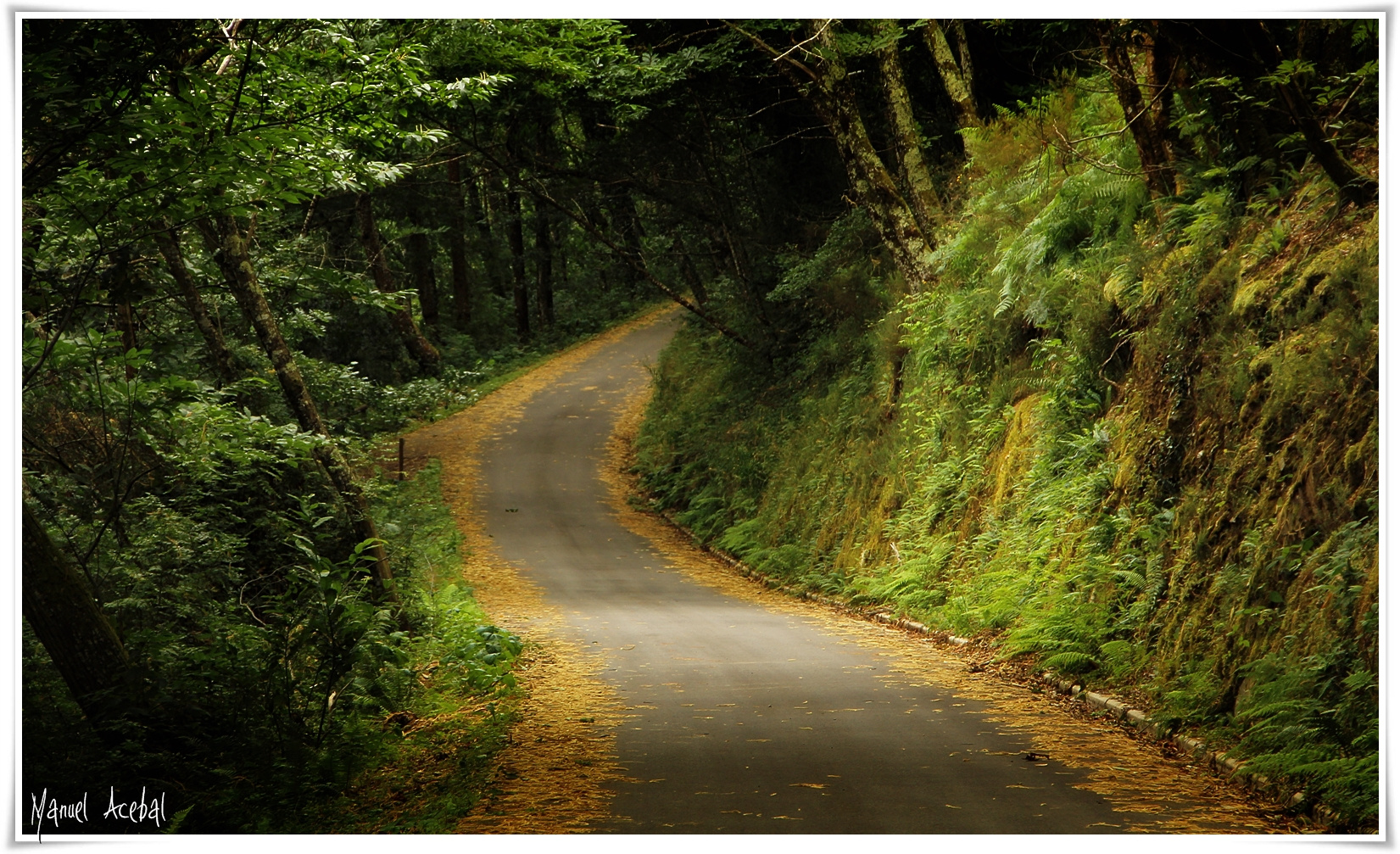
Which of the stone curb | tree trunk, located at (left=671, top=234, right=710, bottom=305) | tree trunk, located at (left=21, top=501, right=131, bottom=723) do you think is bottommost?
the stone curb

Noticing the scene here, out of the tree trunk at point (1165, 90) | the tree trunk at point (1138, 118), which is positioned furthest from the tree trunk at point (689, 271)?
the tree trunk at point (1165, 90)

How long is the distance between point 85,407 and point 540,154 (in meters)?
15.0

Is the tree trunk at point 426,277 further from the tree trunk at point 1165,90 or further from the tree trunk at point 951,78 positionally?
the tree trunk at point 1165,90

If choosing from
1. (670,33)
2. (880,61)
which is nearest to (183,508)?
(880,61)

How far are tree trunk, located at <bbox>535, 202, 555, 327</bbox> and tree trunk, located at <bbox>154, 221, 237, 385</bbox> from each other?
24250 mm

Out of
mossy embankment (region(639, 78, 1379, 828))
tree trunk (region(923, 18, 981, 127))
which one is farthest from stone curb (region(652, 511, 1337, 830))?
tree trunk (region(923, 18, 981, 127))

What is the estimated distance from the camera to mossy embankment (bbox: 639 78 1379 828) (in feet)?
20.0

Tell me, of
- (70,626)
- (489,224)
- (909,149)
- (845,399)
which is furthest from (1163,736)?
(489,224)

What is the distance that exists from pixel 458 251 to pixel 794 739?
29371 millimetres

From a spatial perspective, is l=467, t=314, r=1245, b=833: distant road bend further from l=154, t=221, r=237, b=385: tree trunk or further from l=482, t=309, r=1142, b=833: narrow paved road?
l=154, t=221, r=237, b=385: tree trunk

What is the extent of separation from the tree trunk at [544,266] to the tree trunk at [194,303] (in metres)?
24.2

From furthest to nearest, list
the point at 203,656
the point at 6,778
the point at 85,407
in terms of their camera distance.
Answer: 1. the point at 85,407
2. the point at 203,656
3. the point at 6,778

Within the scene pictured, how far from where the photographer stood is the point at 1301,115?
664cm

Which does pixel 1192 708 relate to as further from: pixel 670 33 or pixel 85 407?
pixel 670 33
